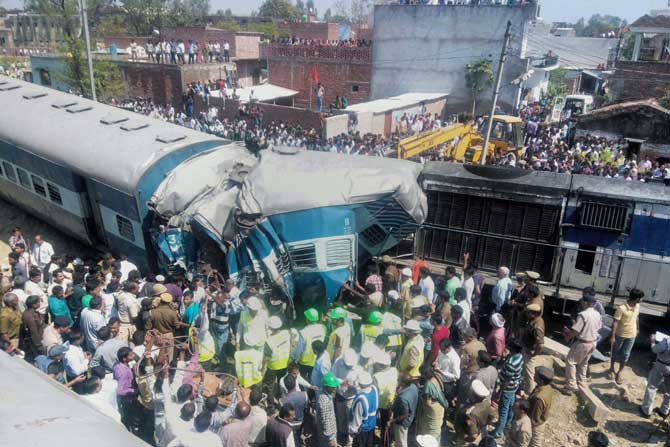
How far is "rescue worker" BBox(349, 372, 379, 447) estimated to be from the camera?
19.2 ft

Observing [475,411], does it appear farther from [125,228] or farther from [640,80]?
[640,80]

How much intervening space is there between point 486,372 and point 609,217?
4.83 m

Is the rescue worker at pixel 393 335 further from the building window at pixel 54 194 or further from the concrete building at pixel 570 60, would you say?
the concrete building at pixel 570 60

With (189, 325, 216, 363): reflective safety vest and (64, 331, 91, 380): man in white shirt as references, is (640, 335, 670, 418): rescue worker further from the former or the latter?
(64, 331, 91, 380): man in white shirt

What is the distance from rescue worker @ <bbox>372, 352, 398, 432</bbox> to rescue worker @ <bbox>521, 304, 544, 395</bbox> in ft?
7.52

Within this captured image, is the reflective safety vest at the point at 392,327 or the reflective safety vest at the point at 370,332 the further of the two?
the reflective safety vest at the point at 392,327

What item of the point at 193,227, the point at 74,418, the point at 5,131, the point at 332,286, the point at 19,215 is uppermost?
the point at 74,418

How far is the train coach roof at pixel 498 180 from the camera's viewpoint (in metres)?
9.64

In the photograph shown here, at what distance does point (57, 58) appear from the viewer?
97.8ft

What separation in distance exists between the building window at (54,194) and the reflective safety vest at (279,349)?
7.50 meters

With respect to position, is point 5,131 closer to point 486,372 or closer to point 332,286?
point 332,286

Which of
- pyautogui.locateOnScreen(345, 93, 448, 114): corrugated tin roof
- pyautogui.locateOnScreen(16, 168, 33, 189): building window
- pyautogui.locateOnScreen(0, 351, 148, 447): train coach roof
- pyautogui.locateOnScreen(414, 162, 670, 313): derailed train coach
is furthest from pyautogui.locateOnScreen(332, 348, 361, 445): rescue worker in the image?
pyautogui.locateOnScreen(345, 93, 448, 114): corrugated tin roof

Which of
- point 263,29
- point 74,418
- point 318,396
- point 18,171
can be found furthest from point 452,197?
point 263,29

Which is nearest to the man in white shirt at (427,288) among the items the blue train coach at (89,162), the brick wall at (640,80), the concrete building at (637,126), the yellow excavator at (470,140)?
the blue train coach at (89,162)
